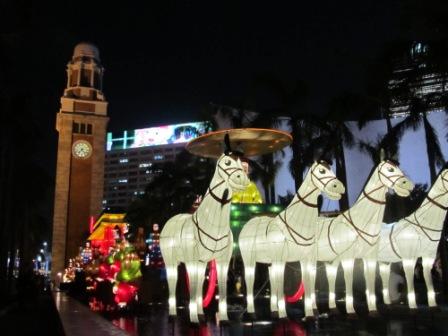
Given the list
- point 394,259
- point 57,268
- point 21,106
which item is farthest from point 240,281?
point 57,268

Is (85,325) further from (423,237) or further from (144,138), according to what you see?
(144,138)

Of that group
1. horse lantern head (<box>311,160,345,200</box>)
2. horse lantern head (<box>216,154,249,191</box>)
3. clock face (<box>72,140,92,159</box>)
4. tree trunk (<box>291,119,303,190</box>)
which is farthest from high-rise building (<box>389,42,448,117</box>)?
clock face (<box>72,140,92,159</box>)

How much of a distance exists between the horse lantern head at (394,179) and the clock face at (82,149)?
60765 mm

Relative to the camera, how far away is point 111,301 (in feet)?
77.0

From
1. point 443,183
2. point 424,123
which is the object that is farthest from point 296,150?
point 443,183

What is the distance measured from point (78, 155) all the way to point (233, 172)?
61.5 metres

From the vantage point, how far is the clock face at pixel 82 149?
69156 mm

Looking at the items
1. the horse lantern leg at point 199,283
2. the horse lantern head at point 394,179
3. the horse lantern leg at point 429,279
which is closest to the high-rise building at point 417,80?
the horse lantern head at point 394,179

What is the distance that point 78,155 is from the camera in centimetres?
6912

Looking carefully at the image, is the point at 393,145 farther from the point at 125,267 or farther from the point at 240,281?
the point at 125,267

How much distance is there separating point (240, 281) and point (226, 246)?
1304 centimetres

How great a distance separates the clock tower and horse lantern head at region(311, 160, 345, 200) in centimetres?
5792

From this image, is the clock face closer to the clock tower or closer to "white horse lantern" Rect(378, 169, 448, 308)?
the clock tower

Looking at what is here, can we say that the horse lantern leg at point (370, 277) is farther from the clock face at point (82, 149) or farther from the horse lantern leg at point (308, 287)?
the clock face at point (82, 149)
